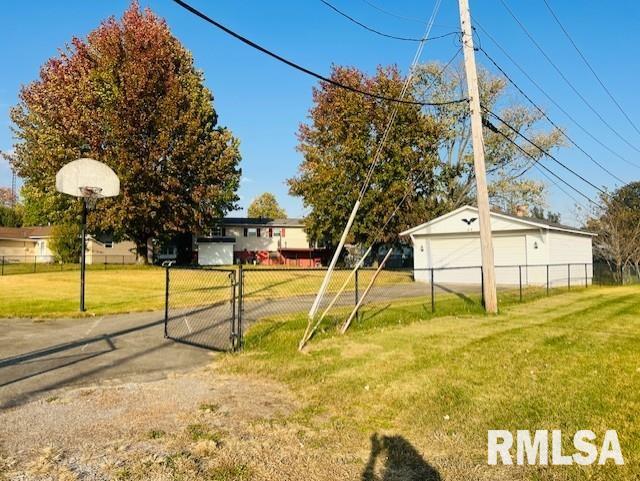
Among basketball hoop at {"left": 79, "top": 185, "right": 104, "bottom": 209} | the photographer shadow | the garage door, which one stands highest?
basketball hoop at {"left": 79, "top": 185, "right": 104, "bottom": 209}

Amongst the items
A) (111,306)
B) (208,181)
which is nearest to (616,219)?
(208,181)

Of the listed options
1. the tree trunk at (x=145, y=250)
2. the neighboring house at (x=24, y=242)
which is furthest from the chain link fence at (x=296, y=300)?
the neighboring house at (x=24, y=242)

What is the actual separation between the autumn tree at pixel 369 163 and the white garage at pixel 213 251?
48.6 ft

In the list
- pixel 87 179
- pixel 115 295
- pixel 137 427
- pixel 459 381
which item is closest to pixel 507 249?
pixel 115 295

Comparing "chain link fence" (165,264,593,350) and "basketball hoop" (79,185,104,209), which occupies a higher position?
"basketball hoop" (79,185,104,209)

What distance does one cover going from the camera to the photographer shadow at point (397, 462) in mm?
3676

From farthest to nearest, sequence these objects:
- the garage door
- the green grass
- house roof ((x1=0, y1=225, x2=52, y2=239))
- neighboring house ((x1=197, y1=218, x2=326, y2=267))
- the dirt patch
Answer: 1. neighboring house ((x1=197, y1=218, x2=326, y2=267))
2. house roof ((x1=0, y1=225, x2=52, y2=239))
3. the garage door
4. the green grass
5. the dirt patch

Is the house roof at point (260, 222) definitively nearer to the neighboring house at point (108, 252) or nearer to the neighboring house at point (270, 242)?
the neighboring house at point (270, 242)

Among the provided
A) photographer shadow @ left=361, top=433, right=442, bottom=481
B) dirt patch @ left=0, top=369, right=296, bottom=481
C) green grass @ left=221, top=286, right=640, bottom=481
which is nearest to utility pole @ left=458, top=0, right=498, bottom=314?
green grass @ left=221, top=286, right=640, bottom=481

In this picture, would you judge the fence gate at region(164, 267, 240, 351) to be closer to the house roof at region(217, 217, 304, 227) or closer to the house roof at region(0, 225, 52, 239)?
the house roof at region(217, 217, 304, 227)

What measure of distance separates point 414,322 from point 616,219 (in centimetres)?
3018

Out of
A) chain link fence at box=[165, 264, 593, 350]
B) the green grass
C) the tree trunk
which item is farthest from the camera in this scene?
the tree trunk

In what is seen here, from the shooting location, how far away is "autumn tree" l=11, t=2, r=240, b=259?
3067 centimetres

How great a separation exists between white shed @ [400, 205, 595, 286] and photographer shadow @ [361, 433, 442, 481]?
59.8 ft
